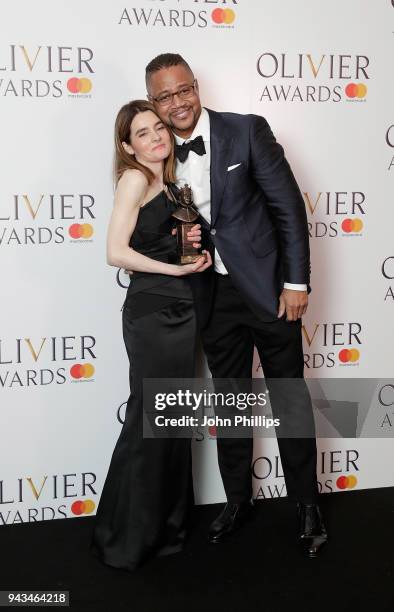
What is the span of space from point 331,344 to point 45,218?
4.32 ft

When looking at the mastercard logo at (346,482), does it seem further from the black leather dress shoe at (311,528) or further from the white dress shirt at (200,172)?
the white dress shirt at (200,172)

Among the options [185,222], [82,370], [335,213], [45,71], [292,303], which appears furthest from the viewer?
[335,213]

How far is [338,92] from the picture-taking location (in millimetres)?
2922

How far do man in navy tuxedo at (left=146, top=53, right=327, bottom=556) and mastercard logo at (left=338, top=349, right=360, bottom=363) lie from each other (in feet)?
1.80

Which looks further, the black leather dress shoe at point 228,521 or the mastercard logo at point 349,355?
the mastercard logo at point 349,355

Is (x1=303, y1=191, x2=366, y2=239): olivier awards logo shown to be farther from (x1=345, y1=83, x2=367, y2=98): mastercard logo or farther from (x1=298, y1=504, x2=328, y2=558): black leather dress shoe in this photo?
(x1=298, y1=504, x2=328, y2=558): black leather dress shoe

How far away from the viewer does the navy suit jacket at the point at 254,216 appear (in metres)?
2.41

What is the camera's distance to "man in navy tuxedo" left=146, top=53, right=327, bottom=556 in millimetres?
2414

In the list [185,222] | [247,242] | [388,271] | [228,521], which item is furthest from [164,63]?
[228,521]

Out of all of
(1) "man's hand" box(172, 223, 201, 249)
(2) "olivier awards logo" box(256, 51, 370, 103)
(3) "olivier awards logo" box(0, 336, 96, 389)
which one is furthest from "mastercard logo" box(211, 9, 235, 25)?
(3) "olivier awards logo" box(0, 336, 96, 389)

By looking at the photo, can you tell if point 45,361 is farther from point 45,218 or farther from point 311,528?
Result: point 311,528

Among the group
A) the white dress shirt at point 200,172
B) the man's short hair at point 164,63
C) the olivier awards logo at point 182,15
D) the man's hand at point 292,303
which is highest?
the olivier awards logo at point 182,15

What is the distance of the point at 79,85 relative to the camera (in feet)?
8.73

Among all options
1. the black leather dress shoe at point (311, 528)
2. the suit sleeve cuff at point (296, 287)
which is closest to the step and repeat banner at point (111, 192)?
the black leather dress shoe at point (311, 528)
